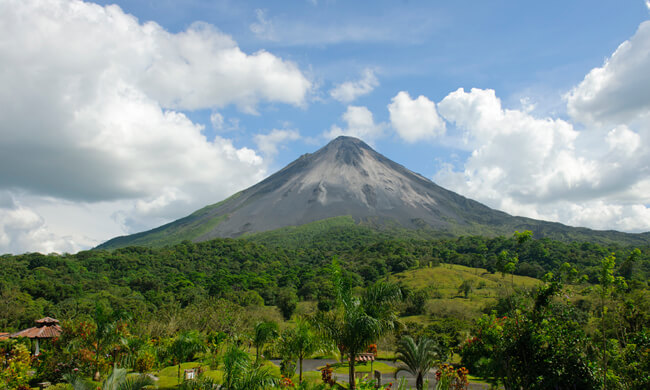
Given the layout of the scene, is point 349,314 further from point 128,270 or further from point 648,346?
point 128,270

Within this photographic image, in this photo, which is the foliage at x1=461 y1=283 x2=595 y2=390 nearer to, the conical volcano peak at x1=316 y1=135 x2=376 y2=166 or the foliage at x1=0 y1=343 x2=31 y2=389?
the foliage at x1=0 y1=343 x2=31 y2=389

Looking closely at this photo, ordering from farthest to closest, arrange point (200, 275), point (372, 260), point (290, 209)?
point (290, 209)
point (372, 260)
point (200, 275)

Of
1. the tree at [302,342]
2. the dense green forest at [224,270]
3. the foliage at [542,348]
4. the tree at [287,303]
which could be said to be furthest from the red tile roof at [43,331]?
the tree at [287,303]

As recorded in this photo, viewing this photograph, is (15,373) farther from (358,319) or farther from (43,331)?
(358,319)

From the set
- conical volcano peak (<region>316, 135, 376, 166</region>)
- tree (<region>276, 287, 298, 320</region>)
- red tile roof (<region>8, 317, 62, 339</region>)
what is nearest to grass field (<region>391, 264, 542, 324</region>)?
tree (<region>276, 287, 298, 320</region>)

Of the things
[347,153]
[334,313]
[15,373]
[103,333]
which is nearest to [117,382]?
[15,373]

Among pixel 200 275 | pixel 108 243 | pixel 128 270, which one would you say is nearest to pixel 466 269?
pixel 200 275
